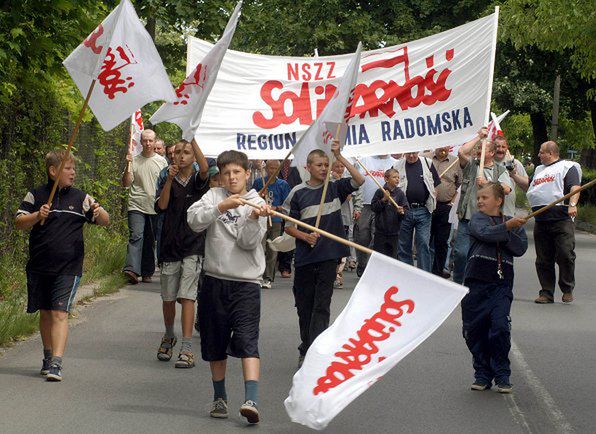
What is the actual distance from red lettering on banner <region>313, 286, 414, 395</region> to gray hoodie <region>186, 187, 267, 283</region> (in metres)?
1.26

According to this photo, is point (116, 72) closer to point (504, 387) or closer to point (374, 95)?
point (374, 95)

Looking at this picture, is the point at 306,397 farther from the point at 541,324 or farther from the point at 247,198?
the point at 541,324

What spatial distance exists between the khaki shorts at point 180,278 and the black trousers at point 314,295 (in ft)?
2.71

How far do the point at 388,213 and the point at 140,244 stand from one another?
3.16 metres

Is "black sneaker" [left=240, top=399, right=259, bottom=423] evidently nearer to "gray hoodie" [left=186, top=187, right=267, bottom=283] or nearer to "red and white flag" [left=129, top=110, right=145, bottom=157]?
"gray hoodie" [left=186, top=187, right=267, bottom=283]

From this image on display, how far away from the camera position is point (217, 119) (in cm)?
1125

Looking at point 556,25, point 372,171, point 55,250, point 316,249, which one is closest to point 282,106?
point 316,249

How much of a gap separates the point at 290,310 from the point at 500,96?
2359cm

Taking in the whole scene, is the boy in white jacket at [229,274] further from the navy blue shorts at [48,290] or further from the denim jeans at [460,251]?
the denim jeans at [460,251]

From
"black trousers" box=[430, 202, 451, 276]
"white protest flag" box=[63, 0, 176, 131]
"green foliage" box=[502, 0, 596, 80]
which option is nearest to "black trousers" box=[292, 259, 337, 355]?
"white protest flag" box=[63, 0, 176, 131]

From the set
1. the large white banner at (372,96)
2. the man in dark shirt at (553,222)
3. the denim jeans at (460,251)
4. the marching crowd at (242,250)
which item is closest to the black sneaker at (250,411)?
the marching crowd at (242,250)

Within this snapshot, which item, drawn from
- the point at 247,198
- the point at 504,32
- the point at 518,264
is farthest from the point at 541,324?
the point at 504,32

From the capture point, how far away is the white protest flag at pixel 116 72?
880 cm

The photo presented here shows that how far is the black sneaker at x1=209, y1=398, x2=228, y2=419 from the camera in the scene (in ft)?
24.6
